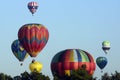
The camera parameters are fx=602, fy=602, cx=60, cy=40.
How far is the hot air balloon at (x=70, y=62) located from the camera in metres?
89.8

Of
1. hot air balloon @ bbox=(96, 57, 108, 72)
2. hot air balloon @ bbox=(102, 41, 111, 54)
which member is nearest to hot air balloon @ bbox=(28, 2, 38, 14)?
hot air balloon @ bbox=(102, 41, 111, 54)

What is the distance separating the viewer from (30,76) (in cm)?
9319

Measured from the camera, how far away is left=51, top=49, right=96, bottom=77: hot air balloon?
89.8m

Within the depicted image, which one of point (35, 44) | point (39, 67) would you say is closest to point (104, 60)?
point (39, 67)

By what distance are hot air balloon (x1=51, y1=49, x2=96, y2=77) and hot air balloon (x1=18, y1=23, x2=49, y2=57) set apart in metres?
3.58

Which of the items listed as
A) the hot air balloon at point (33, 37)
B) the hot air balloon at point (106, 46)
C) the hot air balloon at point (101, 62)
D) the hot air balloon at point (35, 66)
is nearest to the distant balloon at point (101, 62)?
the hot air balloon at point (101, 62)

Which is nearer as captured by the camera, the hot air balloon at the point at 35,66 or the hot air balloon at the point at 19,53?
the hot air balloon at the point at 35,66

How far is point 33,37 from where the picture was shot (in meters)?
92.9

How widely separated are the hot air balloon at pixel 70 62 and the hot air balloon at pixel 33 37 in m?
3.58

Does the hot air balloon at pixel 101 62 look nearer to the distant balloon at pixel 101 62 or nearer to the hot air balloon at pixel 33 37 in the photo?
the distant balloon at pixel 101 62

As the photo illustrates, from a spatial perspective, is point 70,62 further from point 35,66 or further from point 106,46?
point 106,46

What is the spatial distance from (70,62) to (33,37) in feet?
24.9

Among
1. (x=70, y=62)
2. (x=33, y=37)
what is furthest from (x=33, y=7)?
(x=70, y=62)

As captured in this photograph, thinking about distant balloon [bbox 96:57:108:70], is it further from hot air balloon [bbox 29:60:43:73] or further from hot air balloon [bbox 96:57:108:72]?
hot air balloon [bbox 29:60:43:73]
